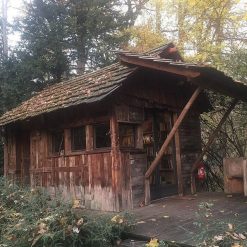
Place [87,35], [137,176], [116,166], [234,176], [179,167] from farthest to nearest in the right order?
[87,35]
[179,167]
[234,176]
[137,176]
[116,166]

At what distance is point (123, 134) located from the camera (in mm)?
8984

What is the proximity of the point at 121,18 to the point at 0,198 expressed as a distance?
1421 cm

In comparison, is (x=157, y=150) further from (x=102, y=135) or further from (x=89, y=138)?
(x=89, y=138)

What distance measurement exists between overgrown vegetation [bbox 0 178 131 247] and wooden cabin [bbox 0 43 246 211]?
6.93 feet

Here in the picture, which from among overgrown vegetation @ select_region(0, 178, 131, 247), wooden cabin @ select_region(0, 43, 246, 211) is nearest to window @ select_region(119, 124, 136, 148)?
wooden cabin @ select_region(0, 43, 246, 211)

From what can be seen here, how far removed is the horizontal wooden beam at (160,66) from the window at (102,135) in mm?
1801

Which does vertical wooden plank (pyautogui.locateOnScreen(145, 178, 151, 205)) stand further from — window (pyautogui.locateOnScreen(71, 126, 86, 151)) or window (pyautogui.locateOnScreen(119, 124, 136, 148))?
window (pyautogui.locateOnScreen(71, 126, 86, 151))

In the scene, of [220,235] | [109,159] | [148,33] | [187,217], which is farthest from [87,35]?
[220,235]

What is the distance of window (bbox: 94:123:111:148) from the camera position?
8930mm

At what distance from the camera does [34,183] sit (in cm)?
1144

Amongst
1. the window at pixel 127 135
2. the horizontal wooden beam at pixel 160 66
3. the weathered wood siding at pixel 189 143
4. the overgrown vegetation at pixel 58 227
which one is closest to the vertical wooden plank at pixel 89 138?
the window at pixel 127 135

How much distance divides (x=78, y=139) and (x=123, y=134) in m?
1.58

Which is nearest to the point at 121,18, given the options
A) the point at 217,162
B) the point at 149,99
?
the point at 217,162

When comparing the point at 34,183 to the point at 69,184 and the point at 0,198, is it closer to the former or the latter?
the point at 69,184
